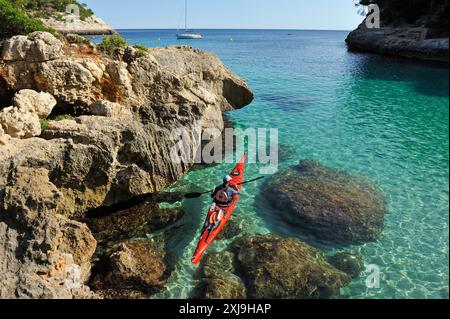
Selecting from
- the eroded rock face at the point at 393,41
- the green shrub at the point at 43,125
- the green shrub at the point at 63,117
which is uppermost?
the eroded rock face at the point at 393,41

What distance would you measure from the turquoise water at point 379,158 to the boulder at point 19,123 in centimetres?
705

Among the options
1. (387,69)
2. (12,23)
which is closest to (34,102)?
(12,23)

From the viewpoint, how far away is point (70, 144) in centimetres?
1442

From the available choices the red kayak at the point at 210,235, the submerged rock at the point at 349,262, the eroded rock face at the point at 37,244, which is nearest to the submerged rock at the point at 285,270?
the submerged rock at the point at 349,262

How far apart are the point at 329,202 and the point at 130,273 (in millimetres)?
9349

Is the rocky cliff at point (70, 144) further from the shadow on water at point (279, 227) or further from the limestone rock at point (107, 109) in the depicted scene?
the shadow on water at point (279, 227)

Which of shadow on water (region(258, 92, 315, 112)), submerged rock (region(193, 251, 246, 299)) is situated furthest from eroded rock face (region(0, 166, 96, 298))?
shadow on water (region(258, 92, 315, 112))

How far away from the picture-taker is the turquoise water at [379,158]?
475 inches

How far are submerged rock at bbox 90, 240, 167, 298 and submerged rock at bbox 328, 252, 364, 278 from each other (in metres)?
6.29

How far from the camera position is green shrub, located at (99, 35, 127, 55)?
2089cm

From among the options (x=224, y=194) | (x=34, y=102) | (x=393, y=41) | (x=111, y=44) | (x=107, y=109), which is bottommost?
(x=224, y=194)

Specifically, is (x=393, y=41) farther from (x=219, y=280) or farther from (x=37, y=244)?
(x=37, y=244)
